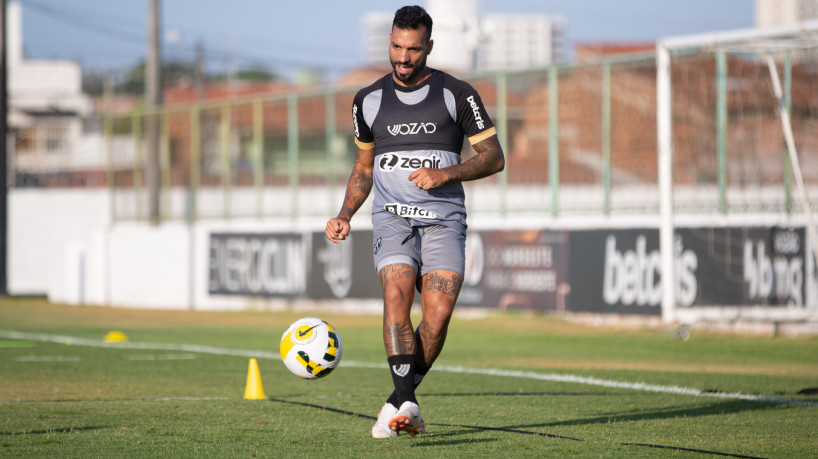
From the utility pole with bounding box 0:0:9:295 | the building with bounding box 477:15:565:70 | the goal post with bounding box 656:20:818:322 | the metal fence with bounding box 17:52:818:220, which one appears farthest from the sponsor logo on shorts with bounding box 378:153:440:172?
the utility pole with bounding box 0:0:9:295

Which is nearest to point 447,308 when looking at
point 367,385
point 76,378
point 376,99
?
point 376,99

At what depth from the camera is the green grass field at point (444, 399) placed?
5.96 meters

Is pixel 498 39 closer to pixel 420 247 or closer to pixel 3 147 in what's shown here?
pixel 3 147

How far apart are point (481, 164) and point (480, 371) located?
4.71m

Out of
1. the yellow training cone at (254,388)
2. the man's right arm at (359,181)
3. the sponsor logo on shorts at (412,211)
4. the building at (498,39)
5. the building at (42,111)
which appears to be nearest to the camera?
the sponsor logo on shorts at (412,211)

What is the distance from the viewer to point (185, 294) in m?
26.1

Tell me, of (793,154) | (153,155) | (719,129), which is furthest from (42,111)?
(793,154)

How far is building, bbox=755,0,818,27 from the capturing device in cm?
1717

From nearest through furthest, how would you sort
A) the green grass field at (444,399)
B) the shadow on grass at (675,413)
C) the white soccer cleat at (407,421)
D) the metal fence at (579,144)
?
the white soccer cleat at (407,421)
the green grass field at (444,399)
the shadow on grass at (675,413)
the metal fence at (579,144)

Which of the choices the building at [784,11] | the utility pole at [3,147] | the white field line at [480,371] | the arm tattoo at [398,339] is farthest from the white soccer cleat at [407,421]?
the utility pole at [3,147]

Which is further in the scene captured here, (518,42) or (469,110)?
(518,42)

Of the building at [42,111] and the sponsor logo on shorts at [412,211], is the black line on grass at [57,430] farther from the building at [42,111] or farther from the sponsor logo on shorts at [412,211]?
the building at [42,111]

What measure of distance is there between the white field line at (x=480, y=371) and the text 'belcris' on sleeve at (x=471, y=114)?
3255 mm

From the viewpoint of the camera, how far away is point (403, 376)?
6090 millimetres
